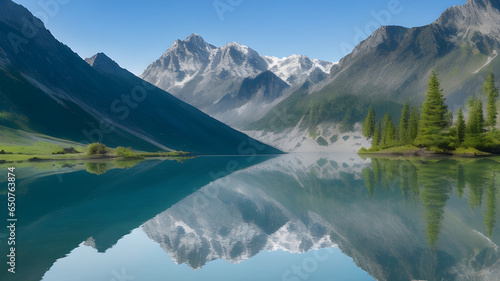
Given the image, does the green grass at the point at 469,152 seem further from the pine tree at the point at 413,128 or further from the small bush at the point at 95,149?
the small bush at the point at 95,149

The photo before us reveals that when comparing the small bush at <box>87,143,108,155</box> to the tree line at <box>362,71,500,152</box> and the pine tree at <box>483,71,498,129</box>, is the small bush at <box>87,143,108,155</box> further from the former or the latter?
the pine tree at <box>483,71,498,129</box>

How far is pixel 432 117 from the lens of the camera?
11656 cm

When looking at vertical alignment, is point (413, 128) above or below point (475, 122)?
above

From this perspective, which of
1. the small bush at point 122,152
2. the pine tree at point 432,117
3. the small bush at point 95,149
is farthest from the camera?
the small bush at point 122,152

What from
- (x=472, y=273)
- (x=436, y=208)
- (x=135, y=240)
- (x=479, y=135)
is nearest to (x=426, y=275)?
(x=472, y=273)

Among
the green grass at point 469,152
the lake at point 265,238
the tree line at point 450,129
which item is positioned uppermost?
the tree line at point 450,129

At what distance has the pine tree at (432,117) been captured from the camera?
114 meters

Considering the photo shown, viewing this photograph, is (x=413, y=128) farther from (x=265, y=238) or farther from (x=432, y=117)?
(x=265, y=238)

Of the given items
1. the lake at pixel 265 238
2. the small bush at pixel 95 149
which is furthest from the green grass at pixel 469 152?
the small bush at pixel 95 149

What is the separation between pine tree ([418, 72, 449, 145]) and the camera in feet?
373

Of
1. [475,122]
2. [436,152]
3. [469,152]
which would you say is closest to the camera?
[469,152]

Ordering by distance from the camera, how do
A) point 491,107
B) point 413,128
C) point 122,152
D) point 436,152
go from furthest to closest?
point 122,152 < point 413,128 < point 491,107 < point 436,152

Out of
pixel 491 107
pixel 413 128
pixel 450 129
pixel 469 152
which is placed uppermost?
pixel 491 107

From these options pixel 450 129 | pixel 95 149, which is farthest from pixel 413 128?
pixel 95 149
